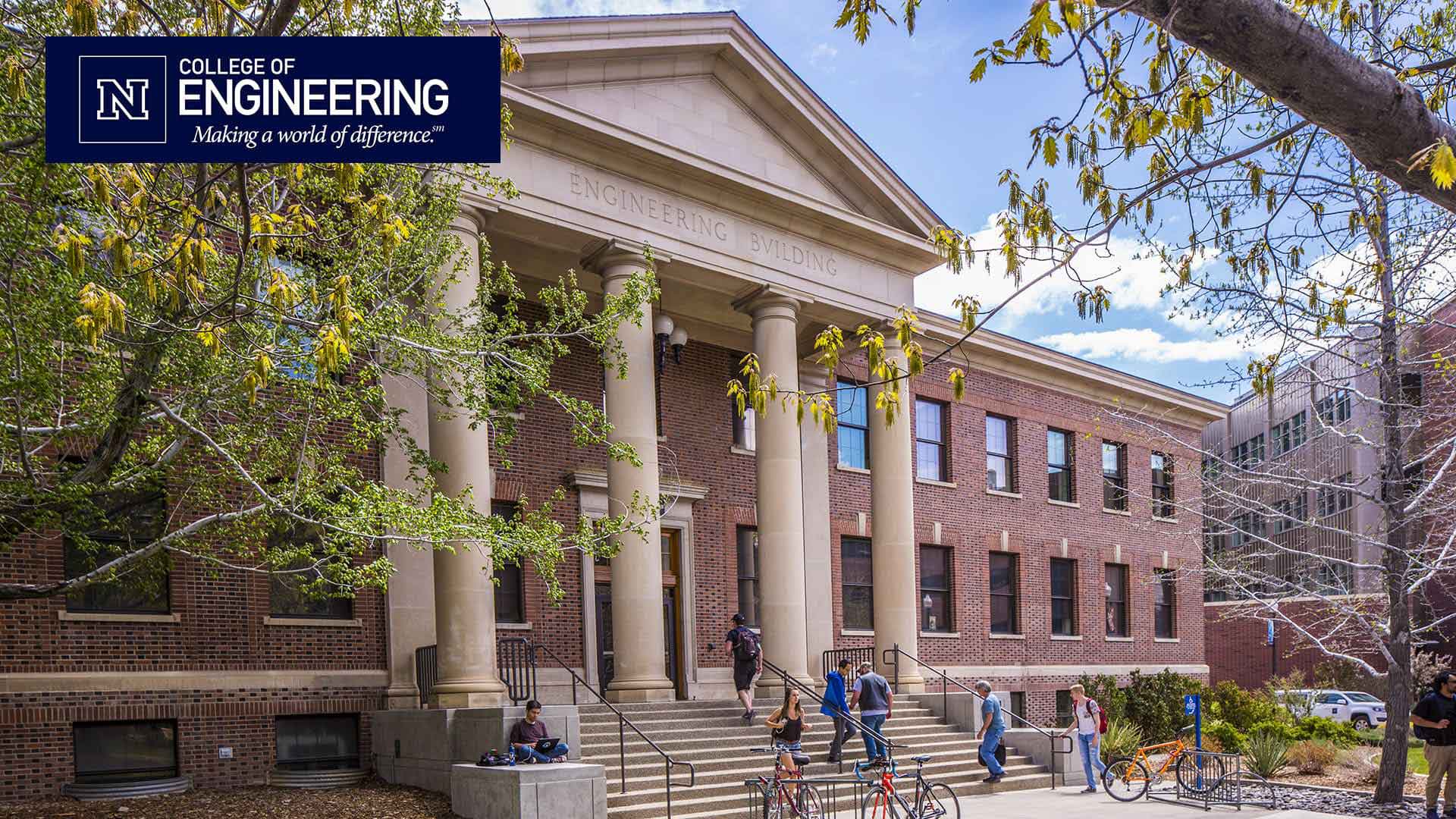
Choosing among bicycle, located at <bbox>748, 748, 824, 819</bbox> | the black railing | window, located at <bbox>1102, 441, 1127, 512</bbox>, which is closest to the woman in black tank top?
bicycle, located at <bbox>748, 748, 824, 819</bbox>

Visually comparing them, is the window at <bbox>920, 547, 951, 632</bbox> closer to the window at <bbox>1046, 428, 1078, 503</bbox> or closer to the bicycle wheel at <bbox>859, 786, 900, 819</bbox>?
the window at <bbox>1046, 428, 1078, 503</bbox>

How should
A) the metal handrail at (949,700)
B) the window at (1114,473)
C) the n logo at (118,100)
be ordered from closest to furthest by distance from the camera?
the n logo at (118,100), the metal handrail at (949,700), the window at (1114,473)

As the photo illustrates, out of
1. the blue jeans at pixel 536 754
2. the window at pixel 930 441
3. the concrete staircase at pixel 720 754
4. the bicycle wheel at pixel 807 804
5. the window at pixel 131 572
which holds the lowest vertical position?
the concrete staircase at pixel 720 754

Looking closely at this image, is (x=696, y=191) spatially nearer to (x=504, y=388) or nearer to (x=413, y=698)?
(x=504, y=388)

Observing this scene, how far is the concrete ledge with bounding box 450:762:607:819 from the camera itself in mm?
13188

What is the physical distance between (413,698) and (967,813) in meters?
7.98

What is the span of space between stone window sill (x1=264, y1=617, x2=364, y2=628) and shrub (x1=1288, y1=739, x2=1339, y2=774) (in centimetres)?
1641

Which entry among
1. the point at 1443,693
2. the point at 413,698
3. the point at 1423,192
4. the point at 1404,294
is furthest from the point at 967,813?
the point at 1423,192

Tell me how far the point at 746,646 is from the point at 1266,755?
9.41 metres

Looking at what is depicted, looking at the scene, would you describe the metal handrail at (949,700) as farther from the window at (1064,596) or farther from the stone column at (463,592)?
the window at (1064,596)

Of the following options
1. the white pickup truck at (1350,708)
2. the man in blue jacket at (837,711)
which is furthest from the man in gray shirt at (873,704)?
the white pickup truck at (1350,708)

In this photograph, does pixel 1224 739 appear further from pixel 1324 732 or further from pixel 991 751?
pixel 991 751

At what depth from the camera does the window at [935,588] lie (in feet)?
90.6

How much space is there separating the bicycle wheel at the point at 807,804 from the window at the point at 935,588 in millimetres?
14397
